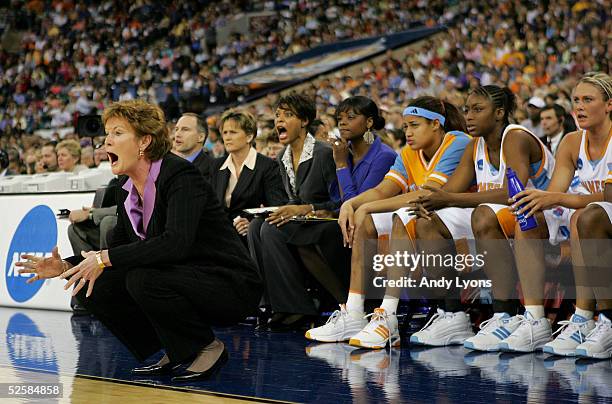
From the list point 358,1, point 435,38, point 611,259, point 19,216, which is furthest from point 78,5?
point 611,259

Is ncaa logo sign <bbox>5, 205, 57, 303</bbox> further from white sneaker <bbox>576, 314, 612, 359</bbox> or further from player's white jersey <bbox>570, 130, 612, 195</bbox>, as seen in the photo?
white sneaker <bbox>576, 314, 612, 359</bbox>

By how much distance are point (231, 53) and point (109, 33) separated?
4834 millimetres

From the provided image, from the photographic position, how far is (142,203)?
14.5ft

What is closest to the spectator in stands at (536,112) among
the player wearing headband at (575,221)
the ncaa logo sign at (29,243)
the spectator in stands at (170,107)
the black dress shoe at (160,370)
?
the player wearing headband at (575,221)

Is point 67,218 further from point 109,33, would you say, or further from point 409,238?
point 109,33

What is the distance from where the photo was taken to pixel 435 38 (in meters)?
19.3

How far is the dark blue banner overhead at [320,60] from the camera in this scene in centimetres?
1991

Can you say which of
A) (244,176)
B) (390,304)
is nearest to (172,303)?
(390,304)

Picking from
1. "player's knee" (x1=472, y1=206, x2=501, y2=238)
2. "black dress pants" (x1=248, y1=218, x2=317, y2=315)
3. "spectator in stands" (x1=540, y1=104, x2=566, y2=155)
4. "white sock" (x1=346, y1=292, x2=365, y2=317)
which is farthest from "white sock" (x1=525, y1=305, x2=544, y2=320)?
"spectator in stands" (x1=540, y1=104, x2=566, y2=155)

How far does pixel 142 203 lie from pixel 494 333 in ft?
6.97

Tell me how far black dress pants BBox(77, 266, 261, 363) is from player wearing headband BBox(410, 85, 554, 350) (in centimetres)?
150

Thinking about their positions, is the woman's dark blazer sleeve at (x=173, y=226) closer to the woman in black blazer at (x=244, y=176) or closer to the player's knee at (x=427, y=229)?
the player's knee at (x=427, y=229)

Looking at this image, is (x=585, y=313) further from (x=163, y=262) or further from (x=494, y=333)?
(x=163, y=262)

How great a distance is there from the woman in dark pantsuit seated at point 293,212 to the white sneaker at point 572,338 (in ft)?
6.41
